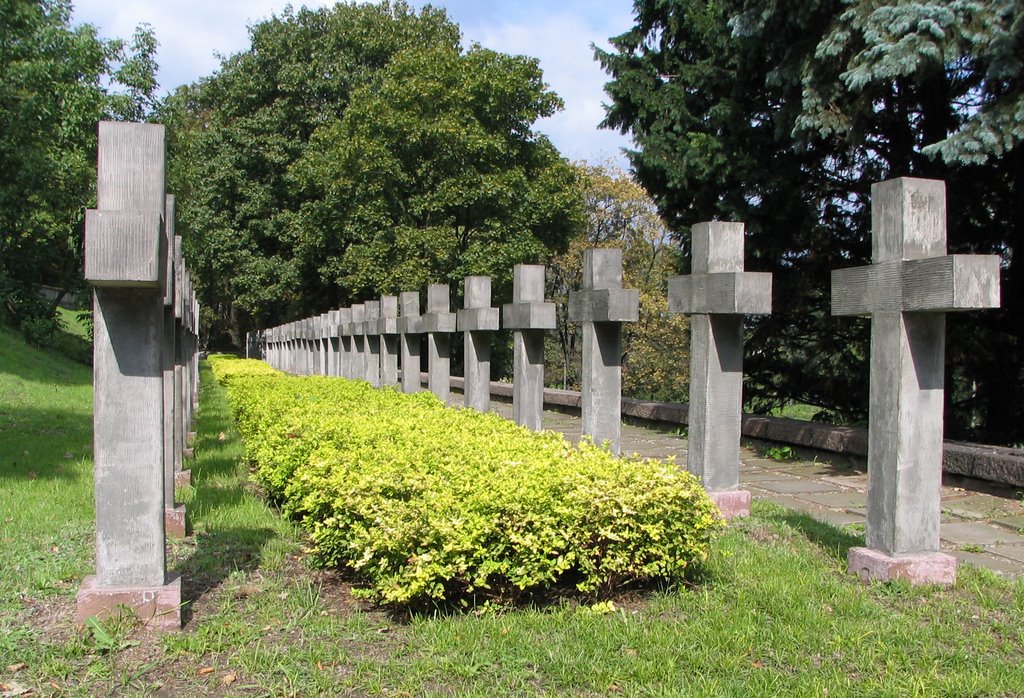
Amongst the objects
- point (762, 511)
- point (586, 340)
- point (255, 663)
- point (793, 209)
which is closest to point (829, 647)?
point (255, 663)

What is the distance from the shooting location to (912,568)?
14.7 ft

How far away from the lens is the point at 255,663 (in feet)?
11.4

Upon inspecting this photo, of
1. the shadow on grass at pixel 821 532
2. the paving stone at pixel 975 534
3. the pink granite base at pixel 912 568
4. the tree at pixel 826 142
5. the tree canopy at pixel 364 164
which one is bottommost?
the paving stone at pixel 975 534

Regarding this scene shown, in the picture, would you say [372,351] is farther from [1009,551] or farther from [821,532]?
[1009,551]

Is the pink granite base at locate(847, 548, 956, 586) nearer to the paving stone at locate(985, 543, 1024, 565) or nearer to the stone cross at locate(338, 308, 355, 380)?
the paving stone at locate(985, 543, 1024, 565)

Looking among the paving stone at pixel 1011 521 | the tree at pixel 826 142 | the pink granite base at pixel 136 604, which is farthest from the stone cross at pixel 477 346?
the pink granite base at pixel 136 604

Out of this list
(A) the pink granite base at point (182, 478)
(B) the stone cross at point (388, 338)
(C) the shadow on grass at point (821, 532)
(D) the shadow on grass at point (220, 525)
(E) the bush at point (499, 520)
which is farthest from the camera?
(B) the stone cross at point (388, 338)

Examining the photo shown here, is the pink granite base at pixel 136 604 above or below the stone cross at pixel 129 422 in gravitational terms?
below

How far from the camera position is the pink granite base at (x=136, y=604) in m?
3.82

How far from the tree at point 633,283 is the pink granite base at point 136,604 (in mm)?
19219

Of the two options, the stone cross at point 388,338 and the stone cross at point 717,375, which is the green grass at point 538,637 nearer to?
the stone cross at point 717,375

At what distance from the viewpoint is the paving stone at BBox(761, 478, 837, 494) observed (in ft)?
24.6

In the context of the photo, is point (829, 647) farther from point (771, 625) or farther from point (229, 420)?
point (229, 420)

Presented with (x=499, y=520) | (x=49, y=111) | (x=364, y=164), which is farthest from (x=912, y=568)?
(x=364, y=164)
